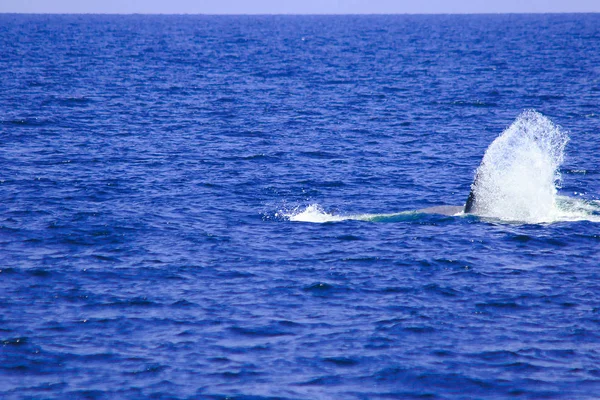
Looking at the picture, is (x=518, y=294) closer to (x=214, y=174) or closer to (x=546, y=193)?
(x=546, y=193)

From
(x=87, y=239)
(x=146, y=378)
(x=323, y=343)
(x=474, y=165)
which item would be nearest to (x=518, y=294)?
(x=323, y=343)

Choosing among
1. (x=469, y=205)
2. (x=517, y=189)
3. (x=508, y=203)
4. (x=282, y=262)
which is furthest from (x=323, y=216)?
(x=517, y=189)

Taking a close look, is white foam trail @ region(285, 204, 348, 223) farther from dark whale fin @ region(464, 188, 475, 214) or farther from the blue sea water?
dark whale fin @ region(464, 188, 475, 214)

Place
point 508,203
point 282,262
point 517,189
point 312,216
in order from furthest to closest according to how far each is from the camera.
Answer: point 517,189, point 508,203, point 312,216, point 282,262

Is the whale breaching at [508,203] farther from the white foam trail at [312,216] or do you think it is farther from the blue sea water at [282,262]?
the blue sea water at [282,262]

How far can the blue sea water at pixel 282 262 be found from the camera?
709 inches

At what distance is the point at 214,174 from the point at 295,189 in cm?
460

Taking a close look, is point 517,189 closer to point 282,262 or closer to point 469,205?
point 469,205

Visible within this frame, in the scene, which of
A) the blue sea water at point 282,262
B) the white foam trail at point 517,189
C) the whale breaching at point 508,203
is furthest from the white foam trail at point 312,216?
the white foam trail at point 517,189

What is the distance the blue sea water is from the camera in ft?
59.1

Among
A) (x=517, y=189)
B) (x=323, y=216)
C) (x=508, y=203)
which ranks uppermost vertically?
(x=517, y=189)

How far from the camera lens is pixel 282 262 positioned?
24891 millimetres

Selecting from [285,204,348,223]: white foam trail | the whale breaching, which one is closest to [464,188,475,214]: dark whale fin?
the whale breaching

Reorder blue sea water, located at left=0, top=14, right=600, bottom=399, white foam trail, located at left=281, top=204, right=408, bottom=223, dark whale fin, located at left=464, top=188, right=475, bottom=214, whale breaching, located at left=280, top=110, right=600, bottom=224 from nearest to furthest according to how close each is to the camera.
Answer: blue sea water, located at left=0, top=14, right=600, bottom=399 → whale breaching, located at left=280, top=110, right=600, bottom=224 → white foam trail, located at left=281, top=204, right=408, bottom=223 → dark whale fin, located at left=464, top=188, right=475, bottom=214
